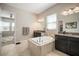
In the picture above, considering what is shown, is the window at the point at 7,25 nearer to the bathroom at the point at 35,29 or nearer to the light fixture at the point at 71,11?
the bathroom at the point at 35,29

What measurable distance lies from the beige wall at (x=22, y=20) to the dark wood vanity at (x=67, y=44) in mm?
590

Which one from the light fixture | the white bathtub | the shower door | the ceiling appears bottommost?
the white bathtub

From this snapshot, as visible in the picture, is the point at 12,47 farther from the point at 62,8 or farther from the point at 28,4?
the point at 62,8

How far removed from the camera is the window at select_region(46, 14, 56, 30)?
1.65 m

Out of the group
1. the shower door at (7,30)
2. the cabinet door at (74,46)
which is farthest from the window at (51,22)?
the shower door at (7,30)

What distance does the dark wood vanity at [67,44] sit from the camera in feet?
4.99

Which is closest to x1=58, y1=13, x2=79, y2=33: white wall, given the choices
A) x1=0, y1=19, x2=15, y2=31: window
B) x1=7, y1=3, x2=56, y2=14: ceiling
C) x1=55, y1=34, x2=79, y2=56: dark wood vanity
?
x1=55, y1=34, x2=79, y2=56: dark wood vanity

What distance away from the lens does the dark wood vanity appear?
1522mm

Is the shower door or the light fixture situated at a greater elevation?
the light fixture

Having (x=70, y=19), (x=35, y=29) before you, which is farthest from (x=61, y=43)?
(x=35, y=29)

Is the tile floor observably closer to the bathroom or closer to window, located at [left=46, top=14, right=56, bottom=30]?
the bathroom

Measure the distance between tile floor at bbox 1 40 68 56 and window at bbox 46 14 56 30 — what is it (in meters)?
0.58

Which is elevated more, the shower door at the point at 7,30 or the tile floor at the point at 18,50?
the shower door at the point at 7,30

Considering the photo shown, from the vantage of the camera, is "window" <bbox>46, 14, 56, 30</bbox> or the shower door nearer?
the shower door
